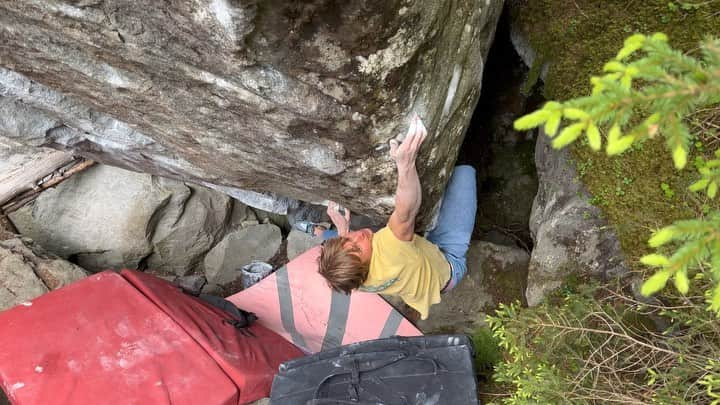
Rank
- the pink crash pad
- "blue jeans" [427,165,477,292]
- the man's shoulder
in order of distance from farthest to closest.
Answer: the pink crash pad < "blue jeans" [427,165,477,292] < the man's shoulder

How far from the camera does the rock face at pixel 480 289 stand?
4727 millimetres

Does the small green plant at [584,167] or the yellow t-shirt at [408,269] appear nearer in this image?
the small green plant at [584,167]

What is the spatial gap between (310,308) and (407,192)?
9.26 ft

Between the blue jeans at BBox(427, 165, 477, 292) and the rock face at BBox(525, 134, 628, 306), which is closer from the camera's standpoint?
the rock face at BBox(525, 134, 628, 306)

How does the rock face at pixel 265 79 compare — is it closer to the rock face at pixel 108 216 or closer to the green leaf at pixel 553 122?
the green leaf at pixel 553 122

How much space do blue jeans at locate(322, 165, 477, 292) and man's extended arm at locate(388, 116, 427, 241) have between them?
31.5 inches

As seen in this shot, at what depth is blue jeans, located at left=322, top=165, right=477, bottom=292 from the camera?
4277mm

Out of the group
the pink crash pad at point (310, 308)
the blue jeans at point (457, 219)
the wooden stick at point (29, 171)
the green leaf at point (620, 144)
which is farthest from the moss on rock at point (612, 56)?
the wooden stick at point (29, 171)

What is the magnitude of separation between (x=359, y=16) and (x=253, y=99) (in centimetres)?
88

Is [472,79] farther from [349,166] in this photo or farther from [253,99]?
[253,99]

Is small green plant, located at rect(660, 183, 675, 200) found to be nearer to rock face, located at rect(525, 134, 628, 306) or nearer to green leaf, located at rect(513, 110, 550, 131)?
rock face, located at rect(525, 134, 628, 306)

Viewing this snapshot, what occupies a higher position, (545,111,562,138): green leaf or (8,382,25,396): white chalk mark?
(545,111,562,138): green leaf

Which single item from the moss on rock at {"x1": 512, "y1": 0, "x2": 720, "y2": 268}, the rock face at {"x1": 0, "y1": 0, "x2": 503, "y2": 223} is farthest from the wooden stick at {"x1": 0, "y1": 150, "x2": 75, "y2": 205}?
the moss on rock at {"x1": 512, "y1": 0, "x2": 720, "y2": 268}

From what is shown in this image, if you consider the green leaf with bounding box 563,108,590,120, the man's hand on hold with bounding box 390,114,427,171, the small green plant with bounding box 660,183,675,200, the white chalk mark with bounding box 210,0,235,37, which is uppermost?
the white chalk mark with bounding box 210,0,235,37
